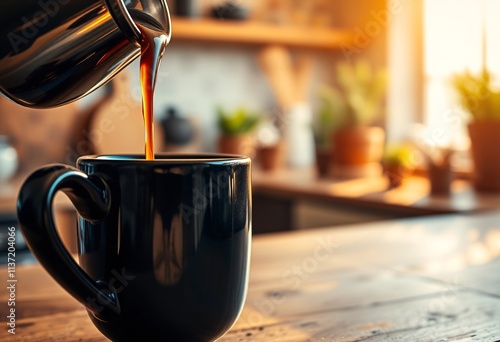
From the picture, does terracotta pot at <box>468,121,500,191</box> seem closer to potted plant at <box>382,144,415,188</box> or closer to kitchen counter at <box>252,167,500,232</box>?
kitchen counter at <box>252,167,500,232</box>

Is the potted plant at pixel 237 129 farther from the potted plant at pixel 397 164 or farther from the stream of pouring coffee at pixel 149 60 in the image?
the stream of pouring coffee at pixel 149 60

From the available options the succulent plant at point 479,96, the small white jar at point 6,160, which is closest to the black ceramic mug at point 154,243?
the succulent plant at point 479,96

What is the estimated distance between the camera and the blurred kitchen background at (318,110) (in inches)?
79.0

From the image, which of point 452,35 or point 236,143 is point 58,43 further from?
Answer: point 452,35

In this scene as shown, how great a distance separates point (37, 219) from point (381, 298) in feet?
1.22

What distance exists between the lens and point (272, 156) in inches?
105

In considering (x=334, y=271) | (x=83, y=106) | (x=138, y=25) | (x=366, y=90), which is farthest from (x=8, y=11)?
(x=83, y=106)

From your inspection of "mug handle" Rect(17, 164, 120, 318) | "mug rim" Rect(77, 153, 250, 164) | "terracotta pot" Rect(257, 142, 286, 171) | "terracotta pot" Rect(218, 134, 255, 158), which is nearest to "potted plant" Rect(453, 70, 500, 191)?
"terracotta pot" Rect(257, 142, 286, 171)

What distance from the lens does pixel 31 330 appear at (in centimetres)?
53

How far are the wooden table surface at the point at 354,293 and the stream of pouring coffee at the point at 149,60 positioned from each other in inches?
6.8

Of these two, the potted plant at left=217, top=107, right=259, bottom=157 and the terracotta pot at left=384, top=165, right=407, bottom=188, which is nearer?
the terracotta pot at left=384, top=165, right=407, bottom=188

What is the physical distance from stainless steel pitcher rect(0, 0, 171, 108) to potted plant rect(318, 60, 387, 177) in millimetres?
1918

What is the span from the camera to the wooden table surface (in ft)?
1.71

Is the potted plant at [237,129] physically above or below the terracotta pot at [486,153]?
above
